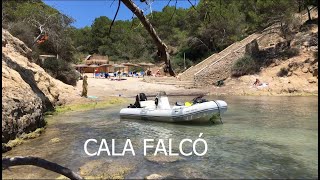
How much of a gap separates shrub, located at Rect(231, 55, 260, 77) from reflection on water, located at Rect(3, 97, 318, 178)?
1555 centimetres

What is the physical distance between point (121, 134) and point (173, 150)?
2942 mm

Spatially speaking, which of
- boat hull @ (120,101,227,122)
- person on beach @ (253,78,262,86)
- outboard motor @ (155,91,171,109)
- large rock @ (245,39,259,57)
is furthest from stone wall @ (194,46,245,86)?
boat hull @ (120,101,227,122)

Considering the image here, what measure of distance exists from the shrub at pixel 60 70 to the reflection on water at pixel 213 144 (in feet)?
36.9

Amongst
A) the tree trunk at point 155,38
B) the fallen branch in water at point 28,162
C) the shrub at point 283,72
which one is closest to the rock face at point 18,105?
the fallen branch in water at point 28,162

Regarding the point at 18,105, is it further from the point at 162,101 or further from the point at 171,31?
the point at 171,31

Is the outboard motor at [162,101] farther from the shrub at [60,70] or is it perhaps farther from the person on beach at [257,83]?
the person on beach at [257,83]

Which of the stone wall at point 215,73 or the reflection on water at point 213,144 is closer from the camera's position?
the reflection on water at point 213,144

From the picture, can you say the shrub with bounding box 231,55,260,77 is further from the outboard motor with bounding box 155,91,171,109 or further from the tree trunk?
the tree trunk

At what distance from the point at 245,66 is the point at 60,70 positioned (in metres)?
15.9

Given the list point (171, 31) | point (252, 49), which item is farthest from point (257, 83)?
point (171, 31)

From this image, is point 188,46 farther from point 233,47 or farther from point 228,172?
point 228,172

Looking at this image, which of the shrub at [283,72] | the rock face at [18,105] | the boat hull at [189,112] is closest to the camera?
the rock face at [18,105]

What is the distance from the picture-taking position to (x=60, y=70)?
27500 millimetres

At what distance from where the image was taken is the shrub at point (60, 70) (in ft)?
88.1
